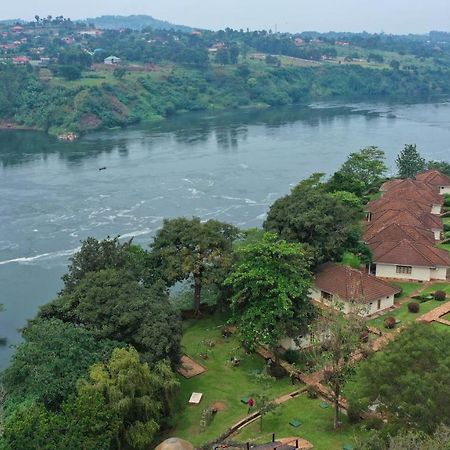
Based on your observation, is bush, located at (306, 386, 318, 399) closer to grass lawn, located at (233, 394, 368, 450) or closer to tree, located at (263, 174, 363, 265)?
grass lawn, located at (233, 394, 368, 450)

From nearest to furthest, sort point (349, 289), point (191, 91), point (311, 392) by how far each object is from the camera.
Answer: point (311, 392) < point (349, 289) < point (191, 91)

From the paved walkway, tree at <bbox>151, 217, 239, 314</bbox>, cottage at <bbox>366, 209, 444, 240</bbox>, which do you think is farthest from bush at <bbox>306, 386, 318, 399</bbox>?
cottage at <bbox>366, 209, 444, 240</bbox>

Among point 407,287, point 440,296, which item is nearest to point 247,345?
point 440,296

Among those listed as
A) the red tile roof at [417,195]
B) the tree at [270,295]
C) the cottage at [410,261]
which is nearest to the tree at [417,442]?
the tree at [270,295]

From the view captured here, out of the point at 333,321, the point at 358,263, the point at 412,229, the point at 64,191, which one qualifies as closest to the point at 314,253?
the point at 358,263

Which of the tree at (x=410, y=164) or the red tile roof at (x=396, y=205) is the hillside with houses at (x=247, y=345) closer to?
the red tile roof at (x=396, y=205)

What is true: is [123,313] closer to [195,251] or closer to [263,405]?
[263,405]
